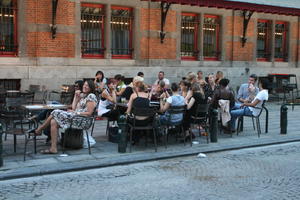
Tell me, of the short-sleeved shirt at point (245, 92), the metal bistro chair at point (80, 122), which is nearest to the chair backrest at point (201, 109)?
the short-sleeved shirt at point (245, 92)

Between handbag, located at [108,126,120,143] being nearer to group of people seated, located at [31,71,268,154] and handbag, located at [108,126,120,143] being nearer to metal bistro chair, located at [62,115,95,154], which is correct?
group of people seated, located at [31,71,268,154]

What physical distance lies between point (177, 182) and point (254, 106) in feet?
15.3

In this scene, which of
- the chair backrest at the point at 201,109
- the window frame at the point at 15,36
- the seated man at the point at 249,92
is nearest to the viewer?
the chair backrest at the point at 201,109

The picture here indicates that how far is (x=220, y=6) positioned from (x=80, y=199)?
41.8 ft

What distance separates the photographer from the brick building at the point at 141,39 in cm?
1405

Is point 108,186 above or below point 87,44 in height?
below

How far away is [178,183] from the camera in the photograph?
21.3ft

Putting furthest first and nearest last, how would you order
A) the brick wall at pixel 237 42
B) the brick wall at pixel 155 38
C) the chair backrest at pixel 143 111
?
the brick wall at pixel 237 42
the brick wall at pixel 155 38
the chair backrest at pixel 143 111

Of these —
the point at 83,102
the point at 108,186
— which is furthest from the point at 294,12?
the point at 108,186

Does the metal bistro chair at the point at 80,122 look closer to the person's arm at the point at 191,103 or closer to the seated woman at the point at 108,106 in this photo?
the seated woman at the point at 108,106

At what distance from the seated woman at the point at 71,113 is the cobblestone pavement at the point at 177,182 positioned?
133cm

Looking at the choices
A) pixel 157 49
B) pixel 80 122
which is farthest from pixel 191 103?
pixel 157 49

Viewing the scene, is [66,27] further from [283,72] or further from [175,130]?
[283,72]

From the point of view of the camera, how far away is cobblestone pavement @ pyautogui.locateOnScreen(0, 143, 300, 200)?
19.4 ft
